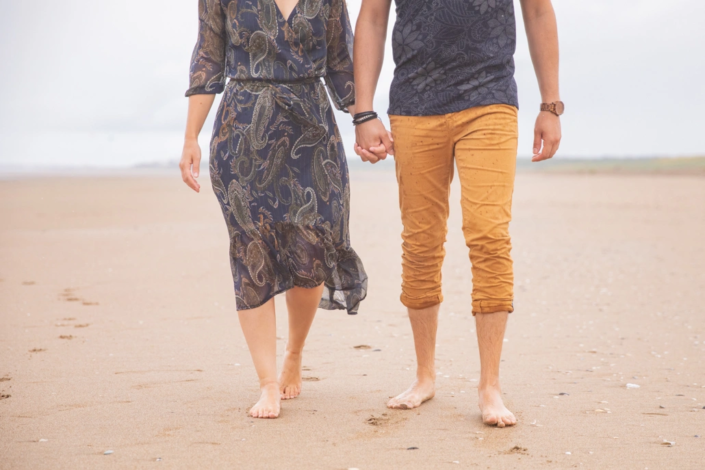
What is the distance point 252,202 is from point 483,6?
1.24 metres

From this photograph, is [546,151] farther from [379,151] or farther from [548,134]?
[379,151]

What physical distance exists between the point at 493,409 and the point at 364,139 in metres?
1.25

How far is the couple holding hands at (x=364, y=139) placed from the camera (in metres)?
3.10

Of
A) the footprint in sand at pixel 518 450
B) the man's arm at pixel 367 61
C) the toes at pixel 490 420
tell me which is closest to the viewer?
the footprint in sand at pixel 518 450

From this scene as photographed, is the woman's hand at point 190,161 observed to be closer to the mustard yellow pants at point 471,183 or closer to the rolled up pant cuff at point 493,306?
the mustard yellow pants at point 471,183

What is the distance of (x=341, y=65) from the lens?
137 inches

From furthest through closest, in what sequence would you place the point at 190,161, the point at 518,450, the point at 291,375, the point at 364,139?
1. the point at 291,375
2. the point at 364,139
3. the point at 190,161
4. the point at 518,450

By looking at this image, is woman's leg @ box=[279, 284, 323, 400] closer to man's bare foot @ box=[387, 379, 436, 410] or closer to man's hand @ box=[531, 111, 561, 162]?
man's bare foot @ box=[387, 379, 436, 410]

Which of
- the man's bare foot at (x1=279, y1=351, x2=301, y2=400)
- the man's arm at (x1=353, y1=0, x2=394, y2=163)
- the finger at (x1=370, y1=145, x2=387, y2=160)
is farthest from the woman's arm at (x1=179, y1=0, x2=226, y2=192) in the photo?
the man's bare foot at (x1=279, y1=351, x2=301, y2=400)

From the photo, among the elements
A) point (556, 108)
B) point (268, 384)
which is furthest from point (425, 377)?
point (556, 108)

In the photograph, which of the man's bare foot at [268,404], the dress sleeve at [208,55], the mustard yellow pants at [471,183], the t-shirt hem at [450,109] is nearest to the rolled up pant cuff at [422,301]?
the mustard yellow pants at [471,183]

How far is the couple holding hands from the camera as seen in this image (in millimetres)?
3102

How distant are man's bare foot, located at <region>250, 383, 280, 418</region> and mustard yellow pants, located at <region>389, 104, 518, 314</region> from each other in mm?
852

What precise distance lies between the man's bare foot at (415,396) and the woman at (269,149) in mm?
510
